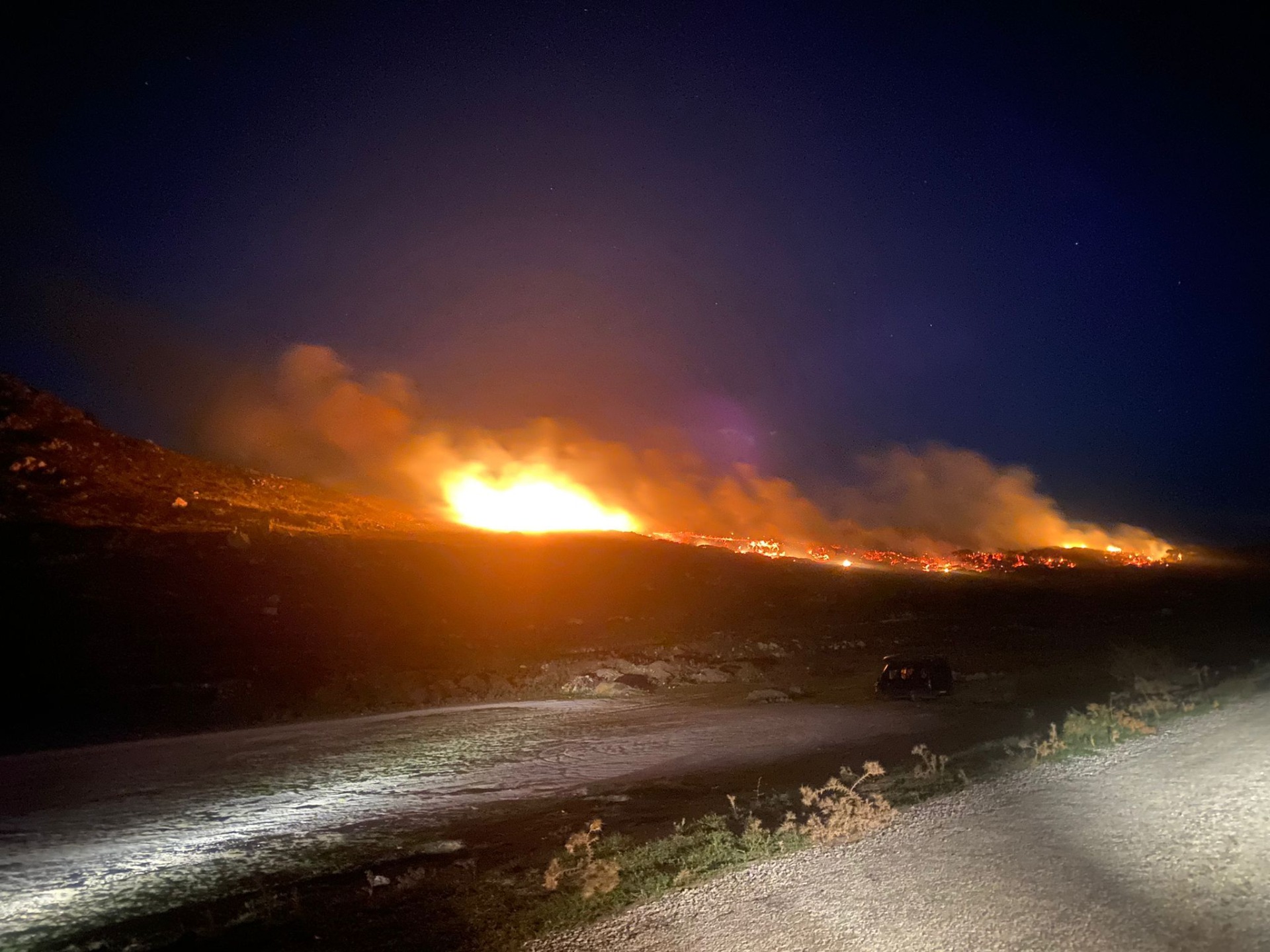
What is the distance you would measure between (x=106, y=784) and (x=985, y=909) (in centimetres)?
1839

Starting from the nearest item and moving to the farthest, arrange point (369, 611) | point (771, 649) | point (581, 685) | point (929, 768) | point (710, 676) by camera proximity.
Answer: point (929, 768)
point (581, 685)
point (710, 676)
point (369, 611)
point (771, 649)

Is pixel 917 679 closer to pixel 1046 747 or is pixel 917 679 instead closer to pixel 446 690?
pixel 1046 747

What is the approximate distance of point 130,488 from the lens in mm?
39094

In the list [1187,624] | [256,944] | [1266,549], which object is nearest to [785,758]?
[256,944]

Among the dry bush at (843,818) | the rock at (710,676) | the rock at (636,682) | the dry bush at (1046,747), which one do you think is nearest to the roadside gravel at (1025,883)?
the dry bush at (843,818)

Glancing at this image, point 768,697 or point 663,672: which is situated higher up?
point 663,672

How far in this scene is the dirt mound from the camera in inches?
1348

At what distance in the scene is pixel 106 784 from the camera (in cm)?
1677

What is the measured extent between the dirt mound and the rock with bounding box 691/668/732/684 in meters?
21.9

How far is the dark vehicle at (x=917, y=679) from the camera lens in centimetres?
2531

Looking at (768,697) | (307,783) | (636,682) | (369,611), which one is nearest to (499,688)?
(636,682)

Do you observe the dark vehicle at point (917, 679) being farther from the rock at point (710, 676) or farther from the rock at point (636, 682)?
the rock at point (636, 682)

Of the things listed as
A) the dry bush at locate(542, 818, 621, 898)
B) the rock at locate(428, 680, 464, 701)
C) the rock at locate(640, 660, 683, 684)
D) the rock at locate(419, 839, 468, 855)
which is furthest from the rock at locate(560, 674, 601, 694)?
the dry bush at locate(542, 818, 621, 898)

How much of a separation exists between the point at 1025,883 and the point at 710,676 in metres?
24.8
